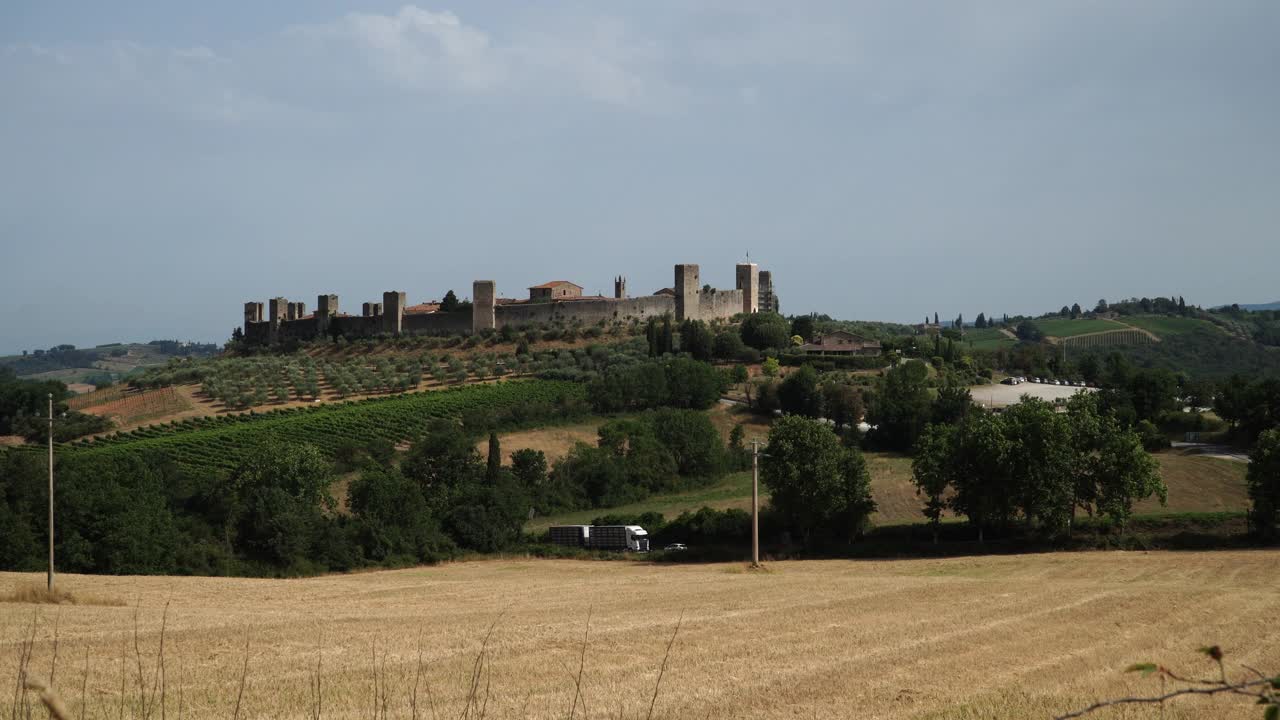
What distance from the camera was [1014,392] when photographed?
6712 centimetres

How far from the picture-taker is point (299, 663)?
13016 mm

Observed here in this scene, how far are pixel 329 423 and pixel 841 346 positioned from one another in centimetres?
3466

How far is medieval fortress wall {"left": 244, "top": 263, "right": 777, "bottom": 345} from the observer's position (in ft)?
269

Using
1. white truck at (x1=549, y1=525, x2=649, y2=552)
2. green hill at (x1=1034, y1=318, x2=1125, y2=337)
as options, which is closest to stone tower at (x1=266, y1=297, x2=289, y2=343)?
white truck at (x1=549, y1=525, x2=649, y2=552)

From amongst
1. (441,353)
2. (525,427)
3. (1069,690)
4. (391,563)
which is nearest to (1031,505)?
(391,563)

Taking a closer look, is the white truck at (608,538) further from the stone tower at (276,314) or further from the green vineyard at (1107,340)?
the green vineyard at (1107,340)

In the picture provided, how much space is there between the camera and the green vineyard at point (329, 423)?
168 feet

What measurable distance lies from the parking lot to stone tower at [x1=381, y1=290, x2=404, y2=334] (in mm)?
40933

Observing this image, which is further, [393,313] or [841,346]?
[393,313]

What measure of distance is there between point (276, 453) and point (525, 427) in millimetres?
19427

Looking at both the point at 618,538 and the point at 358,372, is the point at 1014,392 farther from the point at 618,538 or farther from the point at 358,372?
the point at 358,372

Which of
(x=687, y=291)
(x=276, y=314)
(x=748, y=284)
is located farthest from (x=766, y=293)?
(x=276, y=314)

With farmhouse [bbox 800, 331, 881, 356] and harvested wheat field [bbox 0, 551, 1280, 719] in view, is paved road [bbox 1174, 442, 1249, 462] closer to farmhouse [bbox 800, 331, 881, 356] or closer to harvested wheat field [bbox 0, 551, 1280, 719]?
harvested wheat field [bbox 0, 551, 1280, 719]

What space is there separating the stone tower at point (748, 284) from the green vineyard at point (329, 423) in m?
28.0
